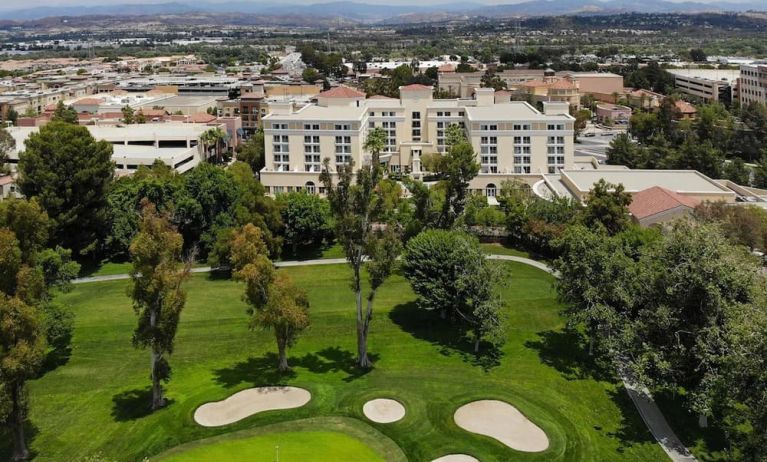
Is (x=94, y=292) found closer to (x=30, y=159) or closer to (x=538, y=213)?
(x=30, y=159)

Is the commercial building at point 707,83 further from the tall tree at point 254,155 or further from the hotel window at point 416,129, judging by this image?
the tall tree at point 254,155

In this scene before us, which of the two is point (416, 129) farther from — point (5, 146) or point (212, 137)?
point (5, 146)

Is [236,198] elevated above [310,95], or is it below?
below

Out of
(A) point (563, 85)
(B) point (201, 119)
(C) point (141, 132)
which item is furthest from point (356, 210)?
(A) point (563, 85)

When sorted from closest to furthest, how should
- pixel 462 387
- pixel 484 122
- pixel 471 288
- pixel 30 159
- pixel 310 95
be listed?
pixel 462 387 → pixel 471 288 → pixel 30 159 → pixel 484 122 → pixel 310 95

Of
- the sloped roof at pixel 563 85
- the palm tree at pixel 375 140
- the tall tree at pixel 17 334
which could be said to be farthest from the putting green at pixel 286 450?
the sloped roof at pixel 563 85

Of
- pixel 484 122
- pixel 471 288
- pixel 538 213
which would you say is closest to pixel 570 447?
pixel 471 288
